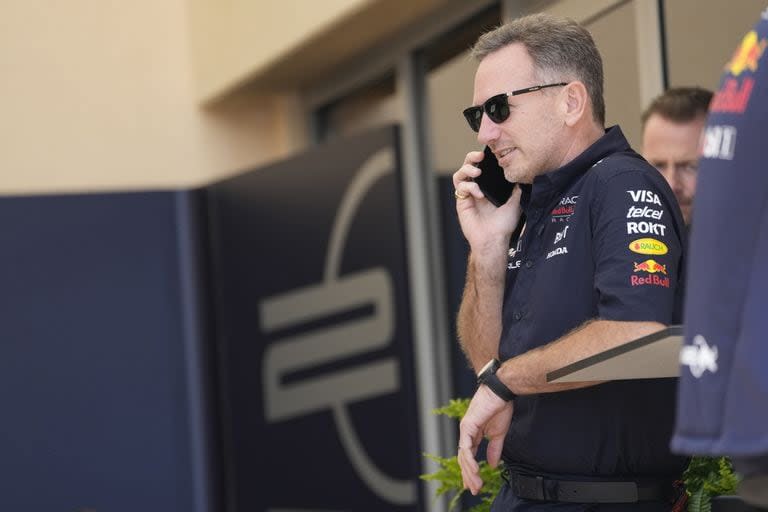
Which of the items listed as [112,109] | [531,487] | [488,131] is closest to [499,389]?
[531,487]

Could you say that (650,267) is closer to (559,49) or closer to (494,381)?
(494,381)

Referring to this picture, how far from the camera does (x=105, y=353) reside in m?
6.72

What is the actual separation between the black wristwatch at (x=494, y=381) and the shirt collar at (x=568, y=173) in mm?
307

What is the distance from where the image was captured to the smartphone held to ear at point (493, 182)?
8.99 ft

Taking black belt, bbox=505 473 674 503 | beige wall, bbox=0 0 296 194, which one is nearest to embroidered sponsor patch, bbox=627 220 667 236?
black belt, bbox=505 473 674 503

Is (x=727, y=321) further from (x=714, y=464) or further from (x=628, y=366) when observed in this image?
(x=714, y=464)

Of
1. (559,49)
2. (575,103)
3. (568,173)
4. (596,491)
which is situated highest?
(559,49)

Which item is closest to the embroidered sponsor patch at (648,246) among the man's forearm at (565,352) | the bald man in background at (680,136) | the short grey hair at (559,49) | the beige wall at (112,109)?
the man's forearm at (565,352)

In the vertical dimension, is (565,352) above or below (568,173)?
below

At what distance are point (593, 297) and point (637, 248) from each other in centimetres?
18

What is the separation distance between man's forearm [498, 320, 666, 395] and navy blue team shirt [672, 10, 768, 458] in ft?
2.01

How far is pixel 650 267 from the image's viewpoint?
221cm

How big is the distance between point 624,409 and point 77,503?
4694 millimetres

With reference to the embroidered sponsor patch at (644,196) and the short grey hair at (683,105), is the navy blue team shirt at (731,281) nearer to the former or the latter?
the embroidered sponsor patch at (644,196)
